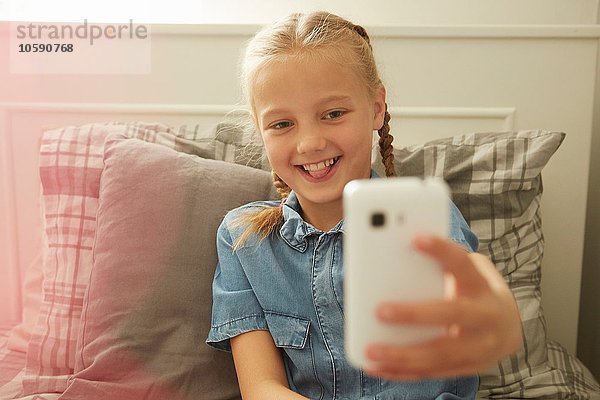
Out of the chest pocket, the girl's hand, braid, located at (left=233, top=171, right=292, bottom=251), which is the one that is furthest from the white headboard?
the girl's hand

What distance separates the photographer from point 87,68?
155 cm

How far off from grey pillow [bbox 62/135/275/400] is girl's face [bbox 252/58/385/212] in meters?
0.21

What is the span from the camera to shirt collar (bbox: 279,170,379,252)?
3.14 ft

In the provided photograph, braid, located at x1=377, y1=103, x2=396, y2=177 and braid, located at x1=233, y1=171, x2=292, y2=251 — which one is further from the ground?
braid, located at x1=377, y1=103, x2=396, y2=177

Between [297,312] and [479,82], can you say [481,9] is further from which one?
[297,312]

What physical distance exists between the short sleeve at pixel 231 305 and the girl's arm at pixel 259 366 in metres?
0.01

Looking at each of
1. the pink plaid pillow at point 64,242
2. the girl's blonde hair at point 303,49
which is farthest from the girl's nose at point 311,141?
the pink plaid pillow at point 64,242

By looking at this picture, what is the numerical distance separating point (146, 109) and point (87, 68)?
18cm

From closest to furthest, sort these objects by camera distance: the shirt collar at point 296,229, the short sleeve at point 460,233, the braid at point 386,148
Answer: the short sleeve at point 460,233 → the shirt collar at point 296,229 → the braid at point 386,148

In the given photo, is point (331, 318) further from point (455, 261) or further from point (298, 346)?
point (455, 261)

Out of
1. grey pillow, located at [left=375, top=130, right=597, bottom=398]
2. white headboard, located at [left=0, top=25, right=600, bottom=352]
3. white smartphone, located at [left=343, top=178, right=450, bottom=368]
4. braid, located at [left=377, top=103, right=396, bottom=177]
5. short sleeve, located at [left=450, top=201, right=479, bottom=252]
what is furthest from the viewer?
white headboard, located at [left=0, top=25, right=600, bottom=352]

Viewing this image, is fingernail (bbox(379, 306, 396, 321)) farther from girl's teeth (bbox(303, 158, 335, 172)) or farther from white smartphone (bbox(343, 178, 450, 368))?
girl's teeth (bbox(303, 158, 335, 172))

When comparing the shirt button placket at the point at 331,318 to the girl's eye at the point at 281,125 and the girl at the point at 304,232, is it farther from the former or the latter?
the girl's eye at the point at 281,125

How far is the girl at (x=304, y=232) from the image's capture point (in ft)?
2.95
